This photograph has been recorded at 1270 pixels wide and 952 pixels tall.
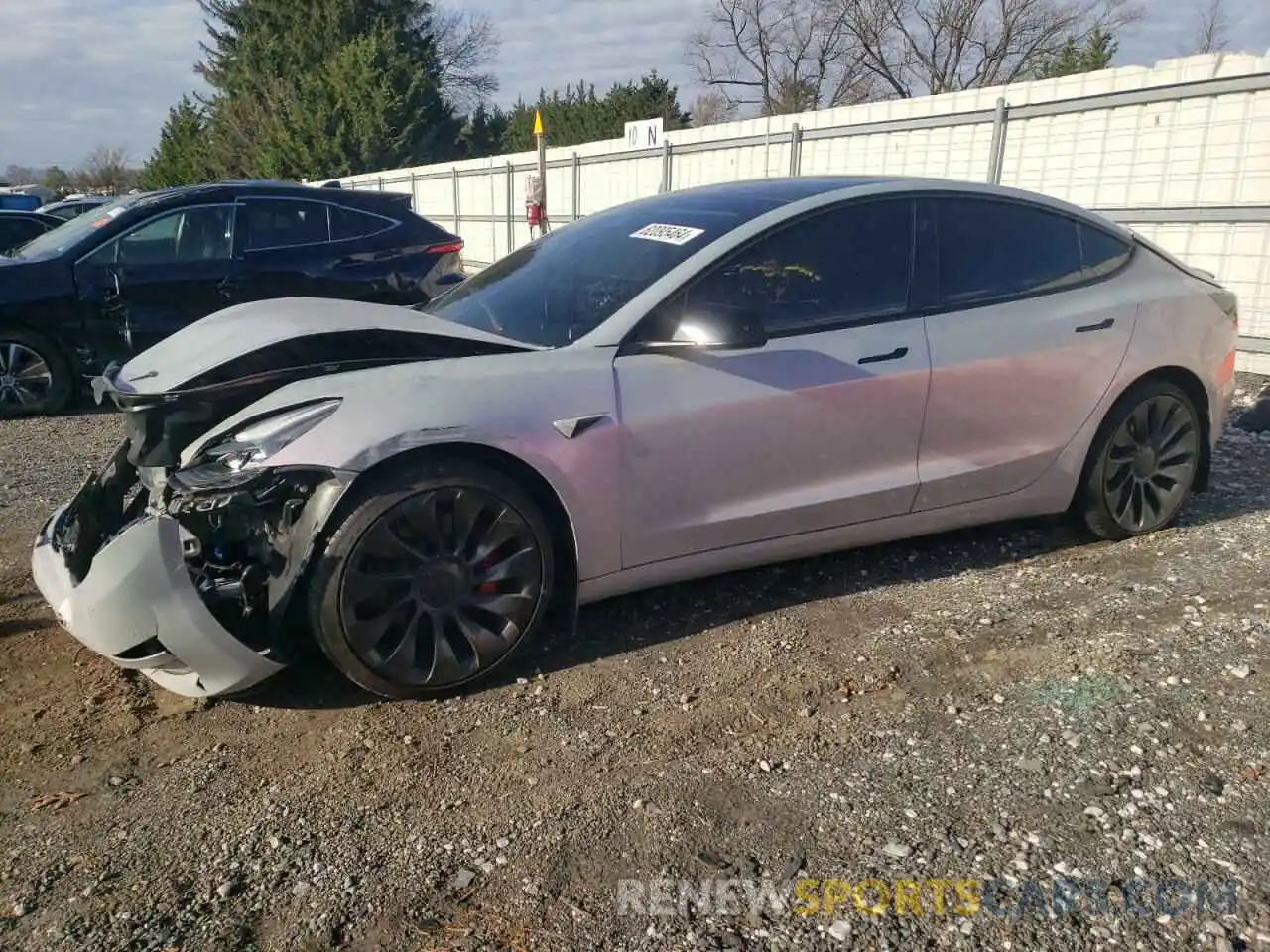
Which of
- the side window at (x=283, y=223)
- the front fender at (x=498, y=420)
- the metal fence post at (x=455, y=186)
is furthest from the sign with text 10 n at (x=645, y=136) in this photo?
the front fender at (x=498, y=420)

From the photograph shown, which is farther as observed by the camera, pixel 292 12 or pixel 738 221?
pixel 292 12

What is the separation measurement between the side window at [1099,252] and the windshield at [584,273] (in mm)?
1612

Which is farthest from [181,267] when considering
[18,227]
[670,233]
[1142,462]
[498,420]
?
[18,227]

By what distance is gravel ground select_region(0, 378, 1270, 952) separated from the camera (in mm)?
2309

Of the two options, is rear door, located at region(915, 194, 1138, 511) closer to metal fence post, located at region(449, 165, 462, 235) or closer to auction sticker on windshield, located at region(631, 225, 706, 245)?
auction sticker on windshield, located at region(631, 225, 706, 245)

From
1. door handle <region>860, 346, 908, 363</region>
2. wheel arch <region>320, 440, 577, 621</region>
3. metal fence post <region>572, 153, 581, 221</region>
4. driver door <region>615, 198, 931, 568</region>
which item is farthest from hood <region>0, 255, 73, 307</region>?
metal fence post <region>572, 153, 581, 221</region>

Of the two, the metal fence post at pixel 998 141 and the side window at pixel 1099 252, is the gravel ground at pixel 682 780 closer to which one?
the side window at pixel 1099 252

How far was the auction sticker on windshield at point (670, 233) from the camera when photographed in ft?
12.7

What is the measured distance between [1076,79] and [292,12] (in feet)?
135

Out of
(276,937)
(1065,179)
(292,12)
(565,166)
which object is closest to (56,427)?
(276,937)

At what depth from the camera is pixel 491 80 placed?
5484 cm

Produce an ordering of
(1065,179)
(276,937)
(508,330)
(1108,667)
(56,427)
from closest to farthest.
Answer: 1. (276,937)
2. (1108,667)
3. (508,330)
4. (56,427)
5. (1065,179)

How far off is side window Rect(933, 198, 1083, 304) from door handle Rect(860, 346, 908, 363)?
0.36m

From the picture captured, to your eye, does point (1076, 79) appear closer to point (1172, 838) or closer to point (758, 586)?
point (758, 586)
